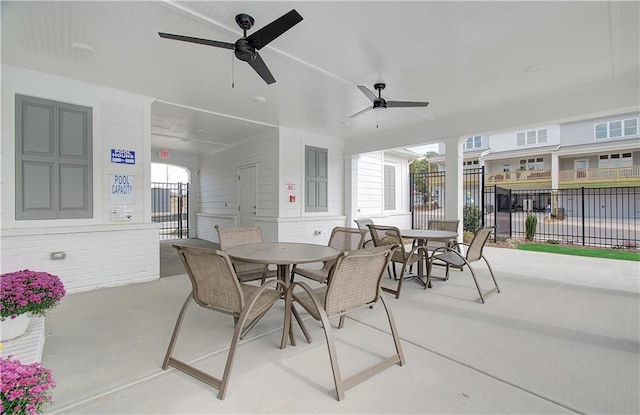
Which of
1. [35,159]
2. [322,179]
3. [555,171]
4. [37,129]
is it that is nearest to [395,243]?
[322,179]

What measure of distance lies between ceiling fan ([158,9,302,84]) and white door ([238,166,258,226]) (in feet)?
15.0

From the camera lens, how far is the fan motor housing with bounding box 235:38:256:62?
2.49m

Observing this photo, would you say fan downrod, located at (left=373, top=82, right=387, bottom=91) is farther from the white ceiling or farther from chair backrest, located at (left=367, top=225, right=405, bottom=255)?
chair backrest, located at (left=367, top=225, right=405, bottom=255)

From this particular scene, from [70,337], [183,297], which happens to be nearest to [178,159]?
[183,297]

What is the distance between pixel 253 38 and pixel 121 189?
3.38m

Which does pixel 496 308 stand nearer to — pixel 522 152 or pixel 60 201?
pixel 60 201

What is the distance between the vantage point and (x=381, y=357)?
2248mm

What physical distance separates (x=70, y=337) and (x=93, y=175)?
248 cm

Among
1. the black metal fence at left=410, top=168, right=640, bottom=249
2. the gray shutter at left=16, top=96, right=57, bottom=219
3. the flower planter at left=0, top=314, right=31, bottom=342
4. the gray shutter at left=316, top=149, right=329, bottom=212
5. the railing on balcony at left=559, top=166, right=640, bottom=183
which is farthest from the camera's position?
the railing on balcony at left=559, top=166, right=640, bottom=183

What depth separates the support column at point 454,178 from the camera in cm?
576

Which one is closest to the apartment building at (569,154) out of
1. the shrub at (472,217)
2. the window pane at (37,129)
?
the shrub at (472,217)

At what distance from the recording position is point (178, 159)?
9.77 m

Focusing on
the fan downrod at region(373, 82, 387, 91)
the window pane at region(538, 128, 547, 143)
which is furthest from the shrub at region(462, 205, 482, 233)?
the window pane at region(538, 128, 547, 143)

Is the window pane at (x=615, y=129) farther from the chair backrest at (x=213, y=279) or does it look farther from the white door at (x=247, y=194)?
the chair backrest at (x=213, y=279)
